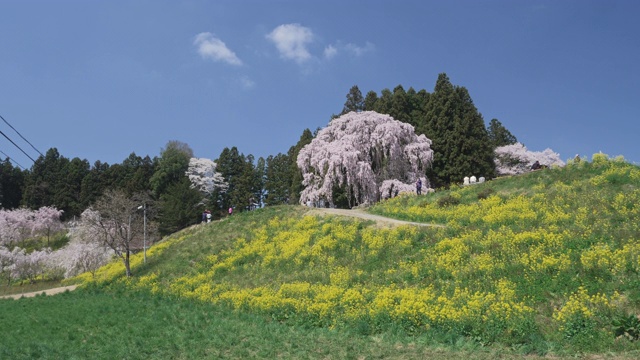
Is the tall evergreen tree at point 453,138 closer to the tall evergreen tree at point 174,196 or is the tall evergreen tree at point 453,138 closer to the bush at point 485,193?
the bush at point 485,193

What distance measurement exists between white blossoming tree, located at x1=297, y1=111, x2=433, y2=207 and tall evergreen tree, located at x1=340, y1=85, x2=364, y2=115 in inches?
464

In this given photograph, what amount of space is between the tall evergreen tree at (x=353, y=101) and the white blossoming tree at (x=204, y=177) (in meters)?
26.0

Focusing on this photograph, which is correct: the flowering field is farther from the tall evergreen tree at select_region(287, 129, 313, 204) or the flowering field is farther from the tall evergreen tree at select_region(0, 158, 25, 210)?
the tall evergreen tree at select_region(0, 158, 25, 210)

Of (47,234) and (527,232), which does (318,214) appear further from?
→ (47,234)

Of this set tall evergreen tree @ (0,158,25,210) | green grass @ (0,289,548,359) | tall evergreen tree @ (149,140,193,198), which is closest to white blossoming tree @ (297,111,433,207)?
green grass @ (0,289,548,359)

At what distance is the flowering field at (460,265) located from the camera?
11172mm

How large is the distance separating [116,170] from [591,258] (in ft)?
241

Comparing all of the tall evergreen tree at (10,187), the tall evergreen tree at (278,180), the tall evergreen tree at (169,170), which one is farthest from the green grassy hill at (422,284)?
the tall evergreen tree at (10,187)

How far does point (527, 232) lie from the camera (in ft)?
54.6

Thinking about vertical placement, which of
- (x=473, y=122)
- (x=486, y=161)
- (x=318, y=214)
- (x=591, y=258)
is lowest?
(x=591, y=258)

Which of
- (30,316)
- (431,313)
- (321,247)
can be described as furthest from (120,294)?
(431,313)

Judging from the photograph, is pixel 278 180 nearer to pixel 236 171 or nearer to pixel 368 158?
pixel 236 171

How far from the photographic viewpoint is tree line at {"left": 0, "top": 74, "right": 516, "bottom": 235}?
1797 inches

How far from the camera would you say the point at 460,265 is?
1584cm
